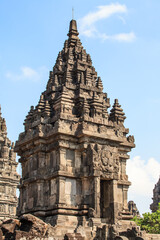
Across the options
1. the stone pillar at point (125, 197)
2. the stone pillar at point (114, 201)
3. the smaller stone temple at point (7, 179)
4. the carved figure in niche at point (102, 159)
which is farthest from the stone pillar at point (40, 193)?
the smaller stone temple at point (7, 179)

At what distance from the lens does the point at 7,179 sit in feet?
162

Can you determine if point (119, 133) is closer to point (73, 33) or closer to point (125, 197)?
point (125, 197)

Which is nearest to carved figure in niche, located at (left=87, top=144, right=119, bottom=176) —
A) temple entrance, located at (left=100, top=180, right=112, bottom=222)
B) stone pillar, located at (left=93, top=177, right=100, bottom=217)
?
stone pillar, located at (left=93, top=177, right=100, bottom=217)

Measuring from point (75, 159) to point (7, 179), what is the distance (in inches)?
1016

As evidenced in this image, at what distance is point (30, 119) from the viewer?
1109 inches

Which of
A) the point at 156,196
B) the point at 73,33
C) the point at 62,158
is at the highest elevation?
the point at 73,33

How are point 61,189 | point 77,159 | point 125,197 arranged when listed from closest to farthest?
point 61,189 → point 77,159 → point 125,197

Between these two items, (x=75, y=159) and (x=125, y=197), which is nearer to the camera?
(x=75, y=159)

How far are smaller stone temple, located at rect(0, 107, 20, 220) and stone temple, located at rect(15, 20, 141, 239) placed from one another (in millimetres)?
22159

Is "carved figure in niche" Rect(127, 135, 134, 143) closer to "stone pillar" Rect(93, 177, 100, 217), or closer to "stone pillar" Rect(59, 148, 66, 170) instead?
"stone pillar" Rect(93, 177, 100, 217)

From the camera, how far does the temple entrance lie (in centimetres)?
2484

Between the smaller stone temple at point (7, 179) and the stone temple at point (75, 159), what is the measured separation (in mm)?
22159

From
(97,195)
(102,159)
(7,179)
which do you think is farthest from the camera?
(7,179)

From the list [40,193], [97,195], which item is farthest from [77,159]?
[40,193]
